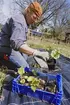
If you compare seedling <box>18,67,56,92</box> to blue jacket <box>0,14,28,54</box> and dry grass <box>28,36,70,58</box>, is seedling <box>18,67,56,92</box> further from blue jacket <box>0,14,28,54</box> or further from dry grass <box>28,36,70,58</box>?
dry grass <box>28,36,70,58</box>

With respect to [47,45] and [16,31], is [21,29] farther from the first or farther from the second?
[47,45]

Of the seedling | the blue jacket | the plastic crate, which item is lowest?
the plastic crate

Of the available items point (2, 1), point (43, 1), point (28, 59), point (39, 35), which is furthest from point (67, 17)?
point (28, 59)

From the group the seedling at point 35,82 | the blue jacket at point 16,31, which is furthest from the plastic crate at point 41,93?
the blue jacket at point 16,31

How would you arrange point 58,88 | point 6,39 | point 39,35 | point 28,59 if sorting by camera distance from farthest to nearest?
point 39,35 < point 28,59 < point 6,39 < point 58,88

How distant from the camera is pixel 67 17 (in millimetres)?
29547

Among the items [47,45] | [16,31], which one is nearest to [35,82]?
[16,31]

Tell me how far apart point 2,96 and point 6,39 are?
3.21 feet

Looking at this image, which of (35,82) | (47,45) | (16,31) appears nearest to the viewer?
(35,82)

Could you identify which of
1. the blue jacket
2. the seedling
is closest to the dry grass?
the blue jacket

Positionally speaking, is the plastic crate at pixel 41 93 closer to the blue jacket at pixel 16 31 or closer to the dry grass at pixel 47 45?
the blue jacket at pixel 16 31

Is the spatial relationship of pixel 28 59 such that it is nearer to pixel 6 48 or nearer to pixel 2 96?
pixel 6 48

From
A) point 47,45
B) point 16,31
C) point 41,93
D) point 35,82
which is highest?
point 16,31

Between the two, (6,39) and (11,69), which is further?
(11,69)
